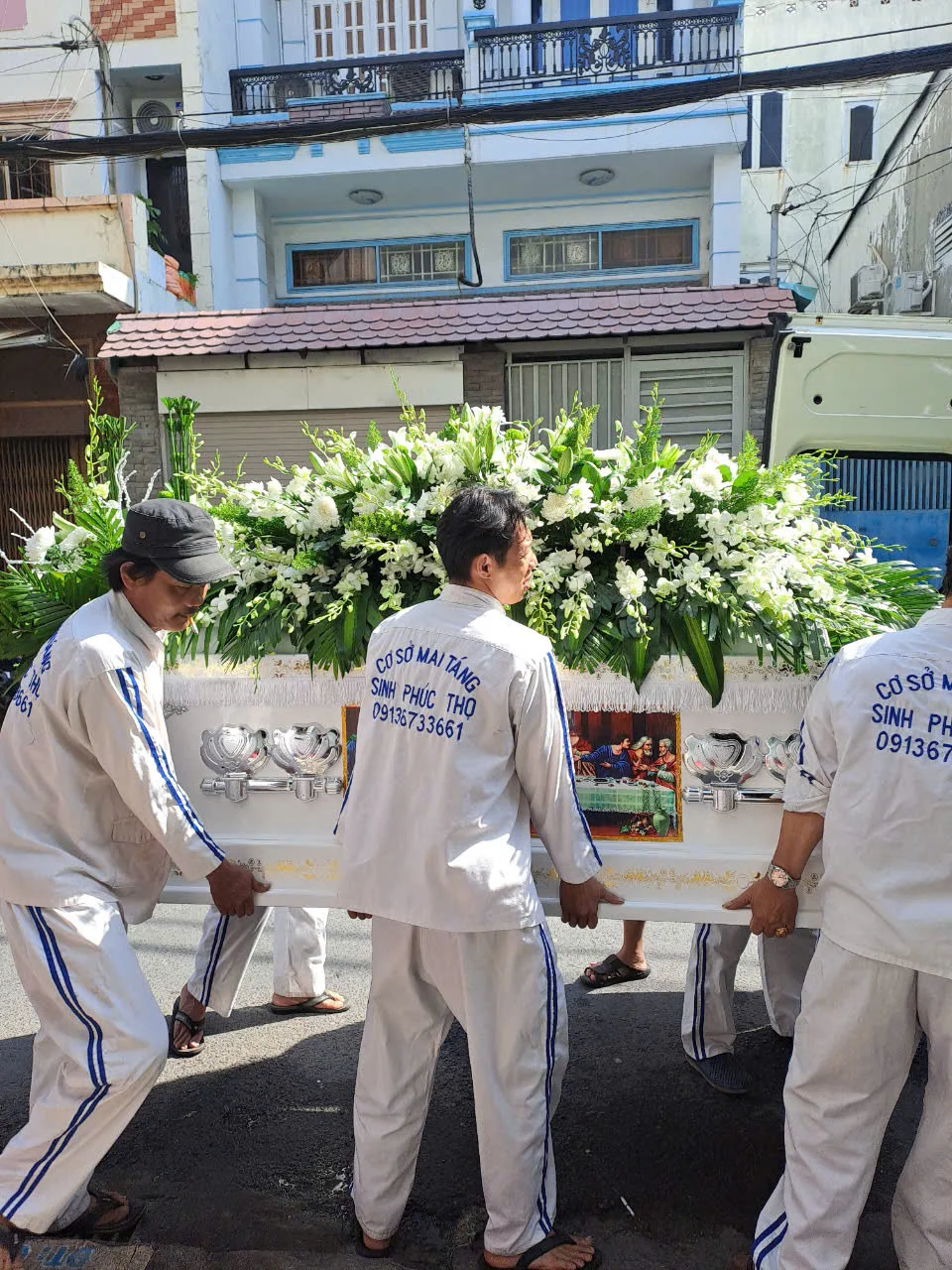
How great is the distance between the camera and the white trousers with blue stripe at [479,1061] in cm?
218

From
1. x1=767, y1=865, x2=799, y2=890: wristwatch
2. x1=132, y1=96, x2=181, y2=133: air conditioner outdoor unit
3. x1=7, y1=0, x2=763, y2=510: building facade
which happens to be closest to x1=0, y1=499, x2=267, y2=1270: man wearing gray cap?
x1=767, y1=865, x2=799, y2=890: wristwatch

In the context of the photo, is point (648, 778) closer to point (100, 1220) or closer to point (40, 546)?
point (100, 1220)

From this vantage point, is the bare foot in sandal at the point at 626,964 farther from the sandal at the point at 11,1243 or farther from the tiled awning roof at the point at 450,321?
the tiled awning roof at the point at 450,321

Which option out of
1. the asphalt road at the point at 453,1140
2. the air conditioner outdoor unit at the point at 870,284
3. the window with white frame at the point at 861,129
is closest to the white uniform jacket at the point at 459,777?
the asphalt road at the point at 453,1140

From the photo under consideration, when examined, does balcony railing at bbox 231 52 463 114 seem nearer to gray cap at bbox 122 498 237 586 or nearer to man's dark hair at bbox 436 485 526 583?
gray cap at bbox 122 498 237 586

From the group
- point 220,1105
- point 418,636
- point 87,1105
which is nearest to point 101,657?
point 418,636

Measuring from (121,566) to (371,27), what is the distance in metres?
13.6

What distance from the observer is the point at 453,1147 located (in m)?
2.80

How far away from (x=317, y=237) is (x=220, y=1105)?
12.6 metres

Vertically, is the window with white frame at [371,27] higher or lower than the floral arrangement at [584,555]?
higher

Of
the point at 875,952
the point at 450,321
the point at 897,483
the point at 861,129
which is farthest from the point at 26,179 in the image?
the point at 861,129

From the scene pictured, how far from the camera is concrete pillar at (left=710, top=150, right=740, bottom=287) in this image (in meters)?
12.3

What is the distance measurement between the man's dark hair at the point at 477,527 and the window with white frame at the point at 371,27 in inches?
526

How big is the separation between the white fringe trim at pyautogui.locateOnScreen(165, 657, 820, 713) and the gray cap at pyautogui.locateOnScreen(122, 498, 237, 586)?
14.0 inches
